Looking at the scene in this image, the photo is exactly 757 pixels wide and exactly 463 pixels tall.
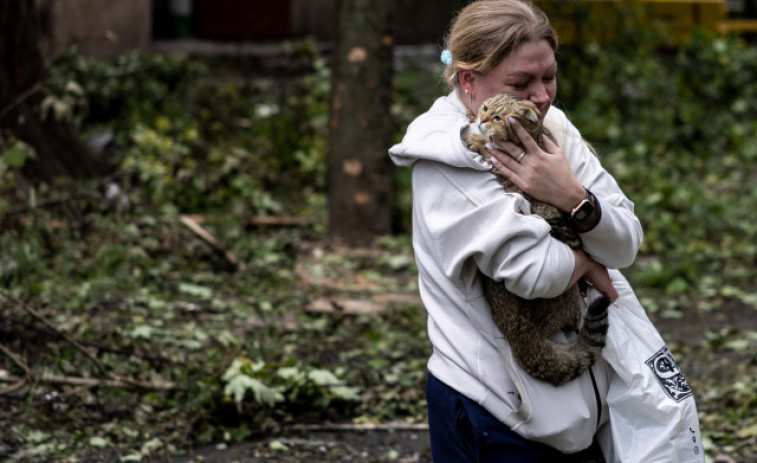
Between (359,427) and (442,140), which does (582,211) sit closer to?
(442,140)

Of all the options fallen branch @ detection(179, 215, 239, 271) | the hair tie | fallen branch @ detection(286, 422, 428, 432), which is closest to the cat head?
the hair tie

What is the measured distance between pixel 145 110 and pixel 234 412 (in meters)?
5.82

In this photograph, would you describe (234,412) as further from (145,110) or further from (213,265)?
(145,110)

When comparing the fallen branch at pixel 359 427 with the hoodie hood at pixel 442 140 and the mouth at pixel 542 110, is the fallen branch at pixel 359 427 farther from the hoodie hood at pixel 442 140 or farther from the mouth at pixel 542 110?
the mouth at pixel 542 110

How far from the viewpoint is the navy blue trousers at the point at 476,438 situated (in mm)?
2600

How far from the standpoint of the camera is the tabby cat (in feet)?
8.30

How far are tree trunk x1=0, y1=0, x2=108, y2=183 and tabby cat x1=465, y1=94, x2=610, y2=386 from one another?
547cm

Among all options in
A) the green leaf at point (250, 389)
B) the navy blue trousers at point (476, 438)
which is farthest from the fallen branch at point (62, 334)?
the navy blue trousers at point (476, 438)

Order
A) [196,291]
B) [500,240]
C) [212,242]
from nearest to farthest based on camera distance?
[500,240], [196,291], [212,242]

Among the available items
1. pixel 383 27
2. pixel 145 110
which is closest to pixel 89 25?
pixel 145 110

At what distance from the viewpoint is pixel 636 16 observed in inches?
458

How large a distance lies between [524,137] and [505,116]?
78mm

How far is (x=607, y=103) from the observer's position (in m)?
11.6

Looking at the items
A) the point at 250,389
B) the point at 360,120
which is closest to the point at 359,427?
the point at 250,389
